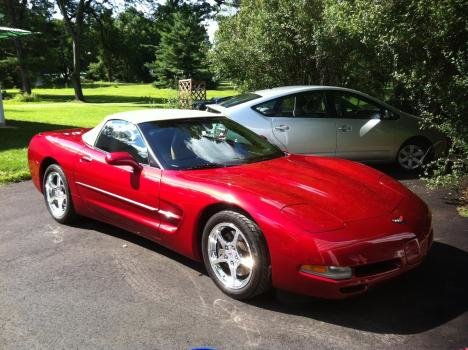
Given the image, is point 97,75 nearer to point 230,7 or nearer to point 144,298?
point 230,7

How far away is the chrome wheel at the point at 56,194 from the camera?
5.67 m

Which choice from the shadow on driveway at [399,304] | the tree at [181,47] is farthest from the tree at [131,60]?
the shadow on driveway at [399,304]

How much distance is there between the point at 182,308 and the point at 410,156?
5912mm

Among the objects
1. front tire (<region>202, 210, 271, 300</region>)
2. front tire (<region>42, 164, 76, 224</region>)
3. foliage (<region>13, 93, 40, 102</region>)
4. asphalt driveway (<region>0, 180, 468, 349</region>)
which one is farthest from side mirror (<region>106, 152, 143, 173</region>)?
foliage (<region>13, 93, 40, 102</region>)

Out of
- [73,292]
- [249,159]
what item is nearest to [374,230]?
[249,159]

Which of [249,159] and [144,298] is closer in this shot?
[144,298]

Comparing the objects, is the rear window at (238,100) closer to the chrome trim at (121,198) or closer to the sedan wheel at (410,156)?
the sedan wheel at (410,156)

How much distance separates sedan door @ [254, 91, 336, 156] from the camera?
8.11 metres

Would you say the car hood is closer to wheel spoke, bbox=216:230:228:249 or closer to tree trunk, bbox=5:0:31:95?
wheel spoke, bbox=216:230:228:249

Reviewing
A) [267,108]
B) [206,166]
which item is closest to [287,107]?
[267,108]

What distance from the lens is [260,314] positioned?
11.9 feet

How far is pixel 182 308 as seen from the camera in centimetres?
376

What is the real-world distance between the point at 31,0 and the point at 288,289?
136ft

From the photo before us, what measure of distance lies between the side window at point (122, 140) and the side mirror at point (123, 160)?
102 millimetres
